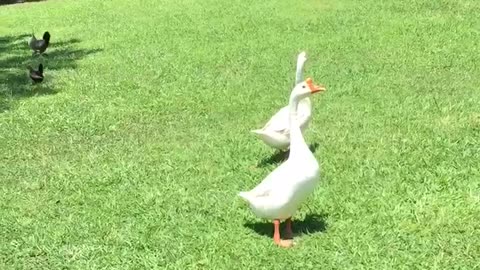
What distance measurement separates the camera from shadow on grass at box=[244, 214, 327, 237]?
189 inches

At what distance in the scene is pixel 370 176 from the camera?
569cm

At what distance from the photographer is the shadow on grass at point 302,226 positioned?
15.7 ft

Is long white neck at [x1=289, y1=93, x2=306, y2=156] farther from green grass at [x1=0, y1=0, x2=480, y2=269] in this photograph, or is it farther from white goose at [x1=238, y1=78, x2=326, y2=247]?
green grass at [x1=0, y1=0, x2=480, y2=269]

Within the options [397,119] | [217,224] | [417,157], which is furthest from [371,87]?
[217,224]

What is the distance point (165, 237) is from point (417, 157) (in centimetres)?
236

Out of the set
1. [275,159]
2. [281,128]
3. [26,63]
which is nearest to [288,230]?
[281,128]

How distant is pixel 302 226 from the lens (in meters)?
4.86

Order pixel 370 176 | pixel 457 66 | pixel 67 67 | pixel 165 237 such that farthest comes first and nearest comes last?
pixel 67 67 → pixel 457 66 → pixel 370 176 → pixel 165 237

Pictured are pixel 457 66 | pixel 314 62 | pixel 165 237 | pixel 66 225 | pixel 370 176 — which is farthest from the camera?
pixel 314 62

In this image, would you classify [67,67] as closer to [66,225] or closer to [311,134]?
[311,134]

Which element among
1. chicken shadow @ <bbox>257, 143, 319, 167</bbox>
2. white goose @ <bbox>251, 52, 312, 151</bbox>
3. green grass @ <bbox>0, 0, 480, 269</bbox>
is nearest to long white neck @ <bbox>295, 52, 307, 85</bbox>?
white goose @ <bbox>251, 52, 312, 151</bbox>

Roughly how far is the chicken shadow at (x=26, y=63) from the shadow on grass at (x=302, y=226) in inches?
198

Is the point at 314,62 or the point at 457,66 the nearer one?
the point at 457,66

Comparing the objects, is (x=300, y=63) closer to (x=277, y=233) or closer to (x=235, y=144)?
(x=235, y=144)
